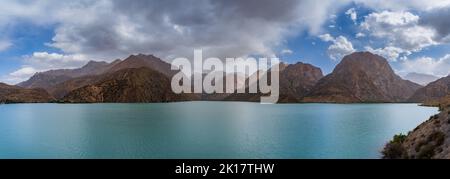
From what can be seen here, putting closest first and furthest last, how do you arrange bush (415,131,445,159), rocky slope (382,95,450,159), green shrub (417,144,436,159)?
rocky slope (382,95,450,159)
green shrub (417,144,436,159)
bush (415,131,445,159)

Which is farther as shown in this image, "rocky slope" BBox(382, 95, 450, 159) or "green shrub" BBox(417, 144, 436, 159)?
"green shrub" BBox(417, 144, 436, 159)

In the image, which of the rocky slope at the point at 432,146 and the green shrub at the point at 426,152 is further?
the green shrub at the point at 426,152

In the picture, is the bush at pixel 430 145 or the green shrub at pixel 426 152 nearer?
the green shrub at pixel 426 152

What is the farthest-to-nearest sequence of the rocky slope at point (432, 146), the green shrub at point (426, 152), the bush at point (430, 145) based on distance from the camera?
the bush at point (430, 145)
the green shrub at point (426, 152)
the rocky slope at point (432, 146)

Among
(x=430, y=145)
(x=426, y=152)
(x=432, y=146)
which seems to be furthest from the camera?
(x=430, y=145)

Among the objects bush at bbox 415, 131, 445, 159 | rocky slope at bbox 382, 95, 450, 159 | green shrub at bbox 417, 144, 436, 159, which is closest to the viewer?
rocky slope at bbox 382, 95, 450, 159

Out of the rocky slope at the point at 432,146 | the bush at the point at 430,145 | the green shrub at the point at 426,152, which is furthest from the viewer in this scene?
the bush at the point at 430,145

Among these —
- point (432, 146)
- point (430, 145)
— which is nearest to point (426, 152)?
point (432, 146)

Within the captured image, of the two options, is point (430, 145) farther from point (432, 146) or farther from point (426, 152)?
point (426, 152)

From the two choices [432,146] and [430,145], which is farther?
[430,145]

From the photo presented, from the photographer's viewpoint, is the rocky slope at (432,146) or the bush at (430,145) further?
the bush at (430,145)
